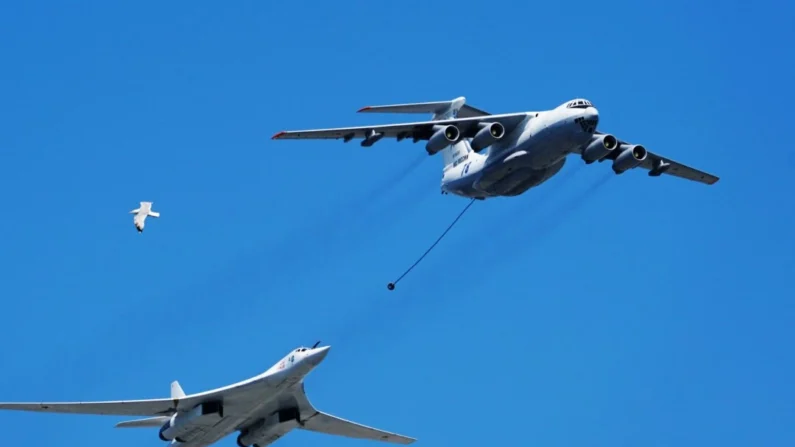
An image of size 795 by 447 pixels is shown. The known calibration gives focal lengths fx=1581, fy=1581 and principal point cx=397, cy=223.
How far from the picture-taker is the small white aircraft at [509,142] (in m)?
38.9

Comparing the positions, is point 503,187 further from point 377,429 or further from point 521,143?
point 377,429

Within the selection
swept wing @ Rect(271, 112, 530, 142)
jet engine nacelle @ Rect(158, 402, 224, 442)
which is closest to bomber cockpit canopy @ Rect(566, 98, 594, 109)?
swept wing @ Rect(271, 112, 530, 142)

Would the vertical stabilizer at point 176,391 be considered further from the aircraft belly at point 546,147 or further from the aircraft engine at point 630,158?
the aircraft engine at point 630,158

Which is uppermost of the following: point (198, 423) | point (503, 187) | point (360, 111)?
point (360, 111)

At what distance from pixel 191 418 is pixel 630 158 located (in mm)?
13464

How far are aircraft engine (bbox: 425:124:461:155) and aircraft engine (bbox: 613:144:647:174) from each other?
544 centimetres

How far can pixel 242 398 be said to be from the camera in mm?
40344

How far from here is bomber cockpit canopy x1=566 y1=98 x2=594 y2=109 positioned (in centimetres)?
3884

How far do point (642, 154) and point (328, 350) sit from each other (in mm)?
10449

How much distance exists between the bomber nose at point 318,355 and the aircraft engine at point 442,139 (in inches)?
219

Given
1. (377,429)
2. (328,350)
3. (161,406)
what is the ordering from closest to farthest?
(328,350) → (161,406) → (377,429)

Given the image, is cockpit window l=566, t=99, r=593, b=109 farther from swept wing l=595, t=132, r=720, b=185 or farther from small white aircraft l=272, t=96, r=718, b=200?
swept wing l=595, t=132, r=720, b=185

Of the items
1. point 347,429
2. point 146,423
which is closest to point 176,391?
point 146,423

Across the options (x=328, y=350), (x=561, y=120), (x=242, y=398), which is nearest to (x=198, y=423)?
(x=242, y=398)
